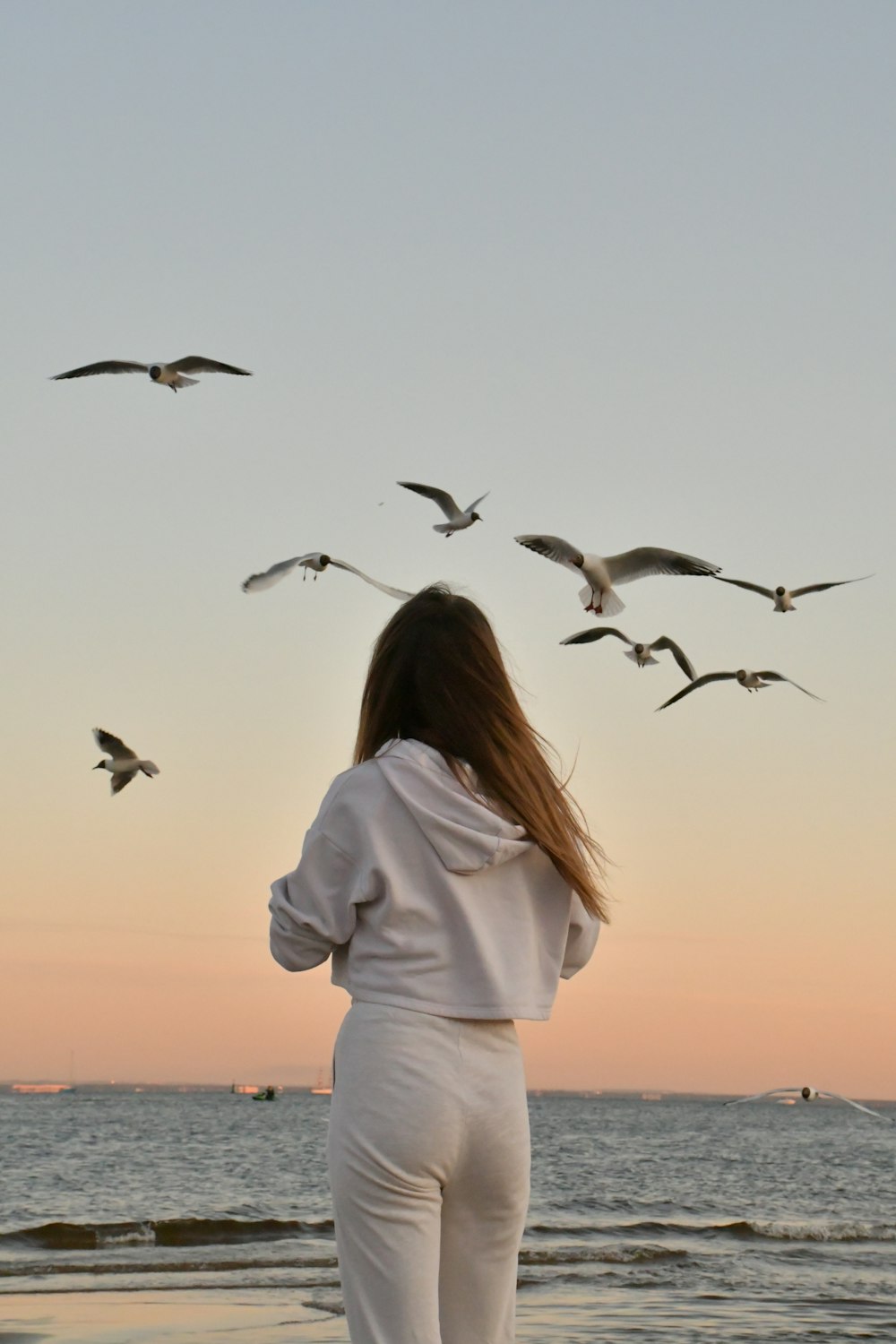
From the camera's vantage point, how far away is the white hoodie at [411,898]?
2545 mm

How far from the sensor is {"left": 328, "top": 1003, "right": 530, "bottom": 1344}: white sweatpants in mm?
2430

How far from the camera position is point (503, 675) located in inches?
110

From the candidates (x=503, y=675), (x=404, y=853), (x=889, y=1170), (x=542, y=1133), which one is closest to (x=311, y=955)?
(x=404, y=853)

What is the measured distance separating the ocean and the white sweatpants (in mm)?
7870

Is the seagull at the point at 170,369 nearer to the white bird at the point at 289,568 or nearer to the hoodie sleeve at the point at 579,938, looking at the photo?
the white bird at the point at 289,568

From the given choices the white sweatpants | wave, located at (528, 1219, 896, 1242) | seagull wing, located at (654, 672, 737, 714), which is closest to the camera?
the white sweatpants

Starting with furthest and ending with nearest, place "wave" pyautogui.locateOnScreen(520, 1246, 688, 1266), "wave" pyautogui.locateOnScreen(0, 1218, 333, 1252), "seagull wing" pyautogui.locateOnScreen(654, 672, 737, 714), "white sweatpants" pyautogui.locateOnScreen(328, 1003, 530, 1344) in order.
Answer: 1. "wave" pyautogui.locateOnScreen(0, 1218, 333, 1252)
2. "wave" pyautogui.locateOnScreen(520, 1246, 688, 1266)
3. "seagull wing" pyautogui.locateOnScreen(654, 672, 737, 714)
4. "white sweatpants" pyautogui.locateOnScreen(328, 1003, 530, 1344)

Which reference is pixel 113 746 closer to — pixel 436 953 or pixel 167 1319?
pixel 167 1319

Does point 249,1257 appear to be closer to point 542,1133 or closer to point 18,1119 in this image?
point 542,1133

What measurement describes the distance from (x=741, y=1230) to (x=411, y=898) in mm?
Result: 18838

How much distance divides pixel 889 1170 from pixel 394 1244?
133 ft

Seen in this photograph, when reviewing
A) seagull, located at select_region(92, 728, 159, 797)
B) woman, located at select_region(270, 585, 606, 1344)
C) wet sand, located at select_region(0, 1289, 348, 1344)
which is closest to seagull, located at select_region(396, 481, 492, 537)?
seagull, located at select_region(92, 728, 159, 797)

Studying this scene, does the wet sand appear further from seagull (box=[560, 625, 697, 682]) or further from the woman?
the woman

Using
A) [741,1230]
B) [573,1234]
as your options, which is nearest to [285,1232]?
[573,1234]
